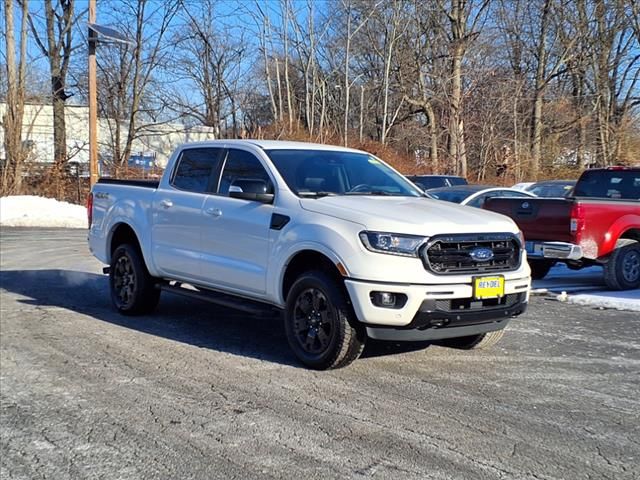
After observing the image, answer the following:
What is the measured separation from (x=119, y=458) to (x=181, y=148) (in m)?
4.57

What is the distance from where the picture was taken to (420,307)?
532 centimetres

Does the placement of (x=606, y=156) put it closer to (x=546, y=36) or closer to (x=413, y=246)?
(x=546, y=36)

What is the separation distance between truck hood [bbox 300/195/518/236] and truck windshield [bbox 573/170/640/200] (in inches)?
212

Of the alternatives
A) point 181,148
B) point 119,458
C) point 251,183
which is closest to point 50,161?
point 181,148

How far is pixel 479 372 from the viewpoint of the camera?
230 inches

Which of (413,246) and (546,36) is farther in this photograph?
(546,36)

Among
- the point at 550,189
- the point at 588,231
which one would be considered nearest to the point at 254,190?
the point at 588,231

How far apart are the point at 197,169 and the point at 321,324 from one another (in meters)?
2.65

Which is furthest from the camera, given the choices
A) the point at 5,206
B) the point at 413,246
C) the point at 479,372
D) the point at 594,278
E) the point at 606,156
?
the point at 606,156

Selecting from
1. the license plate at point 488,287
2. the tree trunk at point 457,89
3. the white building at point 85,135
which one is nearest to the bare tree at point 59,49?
the white building at point 85,135

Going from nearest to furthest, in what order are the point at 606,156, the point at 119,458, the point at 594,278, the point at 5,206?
the point at 119,458
the point at 594,278
the point at 5,206
the point at 606,156

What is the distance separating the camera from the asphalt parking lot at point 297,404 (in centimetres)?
398

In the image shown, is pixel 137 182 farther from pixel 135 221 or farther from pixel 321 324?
pixel 321 324

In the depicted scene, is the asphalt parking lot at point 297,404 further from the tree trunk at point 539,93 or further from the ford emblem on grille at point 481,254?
the tree trunk at point 539,93
